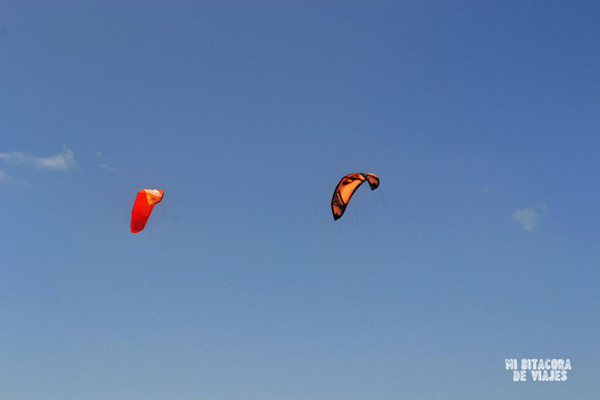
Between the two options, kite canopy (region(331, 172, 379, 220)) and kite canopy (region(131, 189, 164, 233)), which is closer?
kite canopy (region(331, 172, 379, 220))

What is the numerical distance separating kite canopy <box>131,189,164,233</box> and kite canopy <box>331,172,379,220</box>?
14057 millimetres

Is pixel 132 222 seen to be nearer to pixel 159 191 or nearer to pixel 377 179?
pixel 159 191

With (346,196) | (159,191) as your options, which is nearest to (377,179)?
(346,196)

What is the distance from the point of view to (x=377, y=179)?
48.3 metres

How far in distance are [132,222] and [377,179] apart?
19.5 metres

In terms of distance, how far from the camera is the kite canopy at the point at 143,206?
167ft

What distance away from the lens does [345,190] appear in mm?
48812

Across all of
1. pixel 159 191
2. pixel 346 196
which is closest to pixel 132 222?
pixel 159 191

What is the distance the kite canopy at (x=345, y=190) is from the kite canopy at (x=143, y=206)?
14.1 meters

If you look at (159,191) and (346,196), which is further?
(159,191)

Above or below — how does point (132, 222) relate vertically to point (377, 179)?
below

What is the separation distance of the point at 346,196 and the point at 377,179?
2.64 metres

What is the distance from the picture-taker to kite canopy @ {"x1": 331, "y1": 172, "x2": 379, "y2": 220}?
4841cm

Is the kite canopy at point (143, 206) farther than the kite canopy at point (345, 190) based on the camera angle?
Yes
